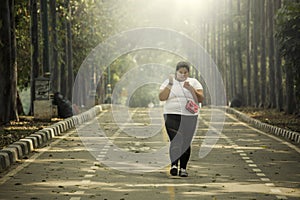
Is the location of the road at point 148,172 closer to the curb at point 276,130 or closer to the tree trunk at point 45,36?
the curb at point 276,130

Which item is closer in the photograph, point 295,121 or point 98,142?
point 98,142

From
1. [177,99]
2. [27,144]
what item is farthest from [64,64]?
[177,99]

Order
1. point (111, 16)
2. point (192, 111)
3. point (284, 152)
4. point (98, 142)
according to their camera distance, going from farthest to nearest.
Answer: point (111, 16) → point (98, 142) → point (284, 152) → point (192, 111)

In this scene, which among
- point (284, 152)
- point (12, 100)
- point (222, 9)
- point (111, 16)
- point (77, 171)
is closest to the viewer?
point (77, 171)

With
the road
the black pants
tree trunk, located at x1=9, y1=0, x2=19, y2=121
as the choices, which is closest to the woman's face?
the black pants

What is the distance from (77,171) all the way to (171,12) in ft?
313

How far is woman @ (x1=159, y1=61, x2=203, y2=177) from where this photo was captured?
1555 cm

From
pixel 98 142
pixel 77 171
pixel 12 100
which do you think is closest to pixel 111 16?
pixel 12 100

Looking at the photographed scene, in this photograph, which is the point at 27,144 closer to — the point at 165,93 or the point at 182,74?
the point at 165,93

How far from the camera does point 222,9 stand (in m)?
84.9

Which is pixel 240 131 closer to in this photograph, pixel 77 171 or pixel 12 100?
pixel 12 100

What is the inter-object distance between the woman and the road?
0.45 m

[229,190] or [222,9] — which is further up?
[222,9]

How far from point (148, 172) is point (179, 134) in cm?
123
